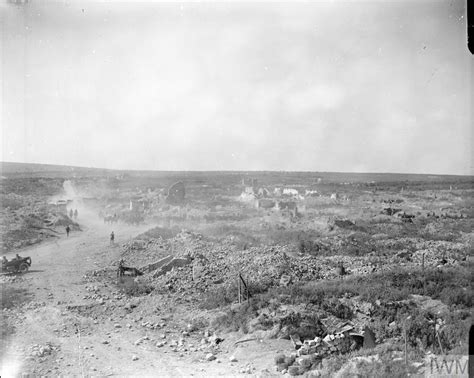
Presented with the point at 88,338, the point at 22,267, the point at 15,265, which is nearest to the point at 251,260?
the point at 88,338

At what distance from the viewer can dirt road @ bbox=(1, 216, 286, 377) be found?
24.0 feet

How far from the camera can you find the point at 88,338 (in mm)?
8656

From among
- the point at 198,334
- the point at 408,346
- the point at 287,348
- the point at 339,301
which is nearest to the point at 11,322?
the point at 198,334

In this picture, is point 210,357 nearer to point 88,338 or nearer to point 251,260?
point 88,338

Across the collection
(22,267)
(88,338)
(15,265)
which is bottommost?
(88,338)

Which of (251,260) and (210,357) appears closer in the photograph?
(210,357)

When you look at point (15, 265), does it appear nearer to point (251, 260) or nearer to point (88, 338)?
point (88, 338)

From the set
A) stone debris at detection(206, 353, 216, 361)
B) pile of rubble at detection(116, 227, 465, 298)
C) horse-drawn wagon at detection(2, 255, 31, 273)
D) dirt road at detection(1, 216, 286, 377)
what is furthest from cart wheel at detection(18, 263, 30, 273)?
stone debris at detection(206, 353, 216, 361)

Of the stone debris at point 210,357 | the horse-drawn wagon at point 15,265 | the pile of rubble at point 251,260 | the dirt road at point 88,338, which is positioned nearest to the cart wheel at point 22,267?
the horse-drawn wagon at point 15,265

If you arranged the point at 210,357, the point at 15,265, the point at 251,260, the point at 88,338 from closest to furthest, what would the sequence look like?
the point at 210,357
the point at 88,338
the point at 15,265
the point at 251,260

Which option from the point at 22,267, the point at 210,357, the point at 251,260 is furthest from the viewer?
the point at 251,260

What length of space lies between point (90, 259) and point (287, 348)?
11037 mm

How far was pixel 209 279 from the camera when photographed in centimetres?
1262

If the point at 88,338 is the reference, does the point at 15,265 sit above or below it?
above
